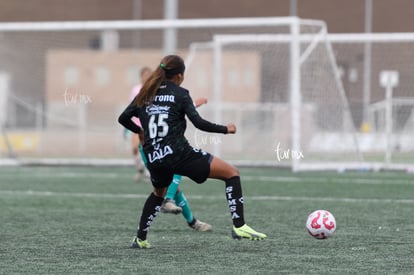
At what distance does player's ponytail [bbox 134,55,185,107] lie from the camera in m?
7.43

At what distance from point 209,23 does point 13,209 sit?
915 cm

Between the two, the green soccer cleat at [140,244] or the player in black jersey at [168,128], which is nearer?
the player in black jersey at [168,128]

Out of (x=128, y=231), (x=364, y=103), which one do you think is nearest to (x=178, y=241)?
(x=128, y=231)

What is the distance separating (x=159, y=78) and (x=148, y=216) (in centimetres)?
118

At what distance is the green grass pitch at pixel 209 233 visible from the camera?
6680 millimetres

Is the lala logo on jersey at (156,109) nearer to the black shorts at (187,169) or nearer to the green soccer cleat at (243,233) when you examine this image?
the black shorts at (187,169)

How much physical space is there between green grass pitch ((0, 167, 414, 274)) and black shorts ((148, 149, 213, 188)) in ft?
1.96

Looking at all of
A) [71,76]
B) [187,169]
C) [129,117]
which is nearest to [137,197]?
[129,117]

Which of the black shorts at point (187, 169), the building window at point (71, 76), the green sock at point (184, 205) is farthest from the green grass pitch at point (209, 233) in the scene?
the building window at point (71, 76)

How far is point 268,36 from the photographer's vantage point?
63.0ft

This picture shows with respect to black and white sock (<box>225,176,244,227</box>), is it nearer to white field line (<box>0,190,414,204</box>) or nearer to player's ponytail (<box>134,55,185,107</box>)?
player's ponytail (<box>134,55,185,107</box>)

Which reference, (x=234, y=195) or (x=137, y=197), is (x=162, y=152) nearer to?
(x=234, y=195)

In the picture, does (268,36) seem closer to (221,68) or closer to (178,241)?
(221,68)

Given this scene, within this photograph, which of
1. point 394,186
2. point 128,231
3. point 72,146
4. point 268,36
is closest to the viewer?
point 128,231
